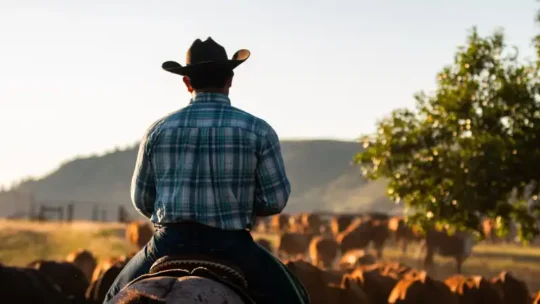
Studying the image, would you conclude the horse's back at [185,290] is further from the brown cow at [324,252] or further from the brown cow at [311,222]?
the brown cow at [311,222]

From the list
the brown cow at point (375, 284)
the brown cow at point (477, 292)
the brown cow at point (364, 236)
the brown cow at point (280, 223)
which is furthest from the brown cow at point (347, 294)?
the brown cow at point (280, 223)

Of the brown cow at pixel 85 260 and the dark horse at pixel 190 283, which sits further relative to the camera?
the brown cow at pixel 85 260

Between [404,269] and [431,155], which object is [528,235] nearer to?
[431,155]

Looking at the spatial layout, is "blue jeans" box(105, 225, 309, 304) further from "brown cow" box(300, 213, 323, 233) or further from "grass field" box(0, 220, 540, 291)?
"brown cow" box(300, 213, 323, 233)

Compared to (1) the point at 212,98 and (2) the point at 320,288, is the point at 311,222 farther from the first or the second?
(1) the point at 212,98

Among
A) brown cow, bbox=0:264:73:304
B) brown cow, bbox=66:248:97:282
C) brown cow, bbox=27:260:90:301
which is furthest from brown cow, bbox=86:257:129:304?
brown cow, bbox=66:248:97:282

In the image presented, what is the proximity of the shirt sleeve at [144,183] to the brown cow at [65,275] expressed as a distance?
494 inches

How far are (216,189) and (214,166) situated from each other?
118 mm

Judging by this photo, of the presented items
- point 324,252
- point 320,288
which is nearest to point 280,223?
point 324,252

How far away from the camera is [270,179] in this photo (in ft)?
15.2

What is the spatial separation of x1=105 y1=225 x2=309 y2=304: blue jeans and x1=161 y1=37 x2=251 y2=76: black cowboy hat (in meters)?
0.90

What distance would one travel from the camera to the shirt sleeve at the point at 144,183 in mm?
4738

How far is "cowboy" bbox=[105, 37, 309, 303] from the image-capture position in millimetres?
4480

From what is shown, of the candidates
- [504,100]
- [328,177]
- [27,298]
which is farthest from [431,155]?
[328,177]
